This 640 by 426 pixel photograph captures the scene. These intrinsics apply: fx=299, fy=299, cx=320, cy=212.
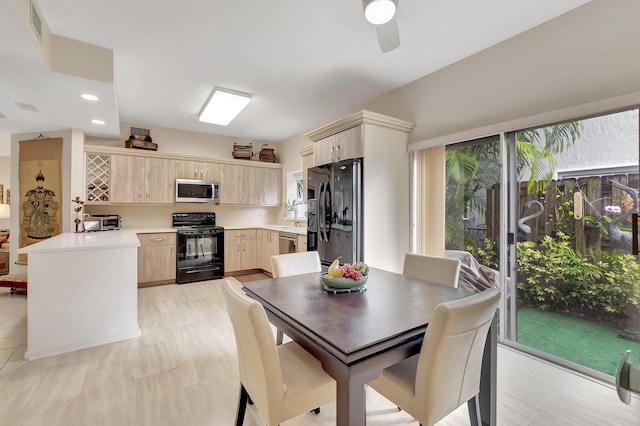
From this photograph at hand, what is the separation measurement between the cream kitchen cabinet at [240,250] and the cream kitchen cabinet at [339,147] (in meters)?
2.32

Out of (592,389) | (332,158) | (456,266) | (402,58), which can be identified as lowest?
(592,389)

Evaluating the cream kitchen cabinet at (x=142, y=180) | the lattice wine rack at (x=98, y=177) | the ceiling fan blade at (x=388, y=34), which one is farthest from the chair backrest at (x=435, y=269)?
the lattice wine rack at (x=98, y=177)

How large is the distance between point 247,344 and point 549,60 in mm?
2878

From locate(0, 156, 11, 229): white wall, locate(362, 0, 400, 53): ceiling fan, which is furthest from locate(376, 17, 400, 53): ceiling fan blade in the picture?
locate(0, 156, 11, 229): white wall

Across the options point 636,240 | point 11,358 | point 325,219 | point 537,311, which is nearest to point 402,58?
point 325,219

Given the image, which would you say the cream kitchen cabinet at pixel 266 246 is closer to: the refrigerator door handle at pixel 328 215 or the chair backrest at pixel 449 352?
the refrigerator door handle at pixel 328 215

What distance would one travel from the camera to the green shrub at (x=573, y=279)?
2.09 m

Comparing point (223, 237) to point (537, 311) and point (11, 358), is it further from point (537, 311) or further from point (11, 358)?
point (537, 311)

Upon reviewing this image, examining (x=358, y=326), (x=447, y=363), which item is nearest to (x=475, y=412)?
(x=447, y=363)

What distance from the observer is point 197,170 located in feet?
17.3

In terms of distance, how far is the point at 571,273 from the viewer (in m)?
2.36

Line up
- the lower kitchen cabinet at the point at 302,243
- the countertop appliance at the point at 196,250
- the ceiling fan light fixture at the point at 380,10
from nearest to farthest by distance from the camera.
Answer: the ceiling fan light fixture at the point at 380,10 < the lower kitchen cabinet at the point at 302,243 < the countertop appliance at the point at 196,250

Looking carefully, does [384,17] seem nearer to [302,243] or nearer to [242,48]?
[242,48]

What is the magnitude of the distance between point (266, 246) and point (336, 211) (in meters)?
2.41
